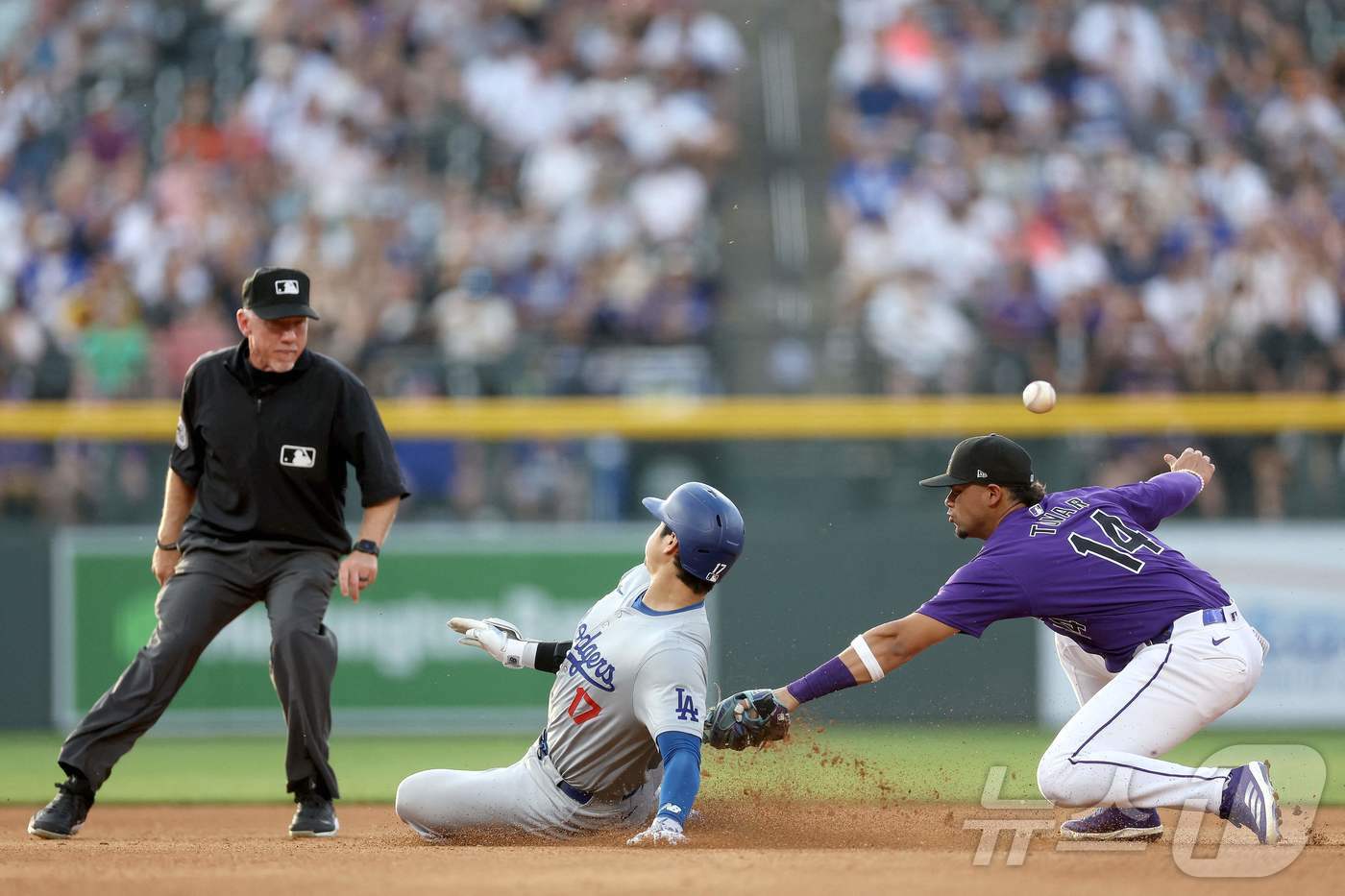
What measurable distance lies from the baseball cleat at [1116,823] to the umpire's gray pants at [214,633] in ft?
8.47

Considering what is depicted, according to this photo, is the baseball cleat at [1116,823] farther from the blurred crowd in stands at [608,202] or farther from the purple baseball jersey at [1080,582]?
the blurred crowd in stands at [608,202]

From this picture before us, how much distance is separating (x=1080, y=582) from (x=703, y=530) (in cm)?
126

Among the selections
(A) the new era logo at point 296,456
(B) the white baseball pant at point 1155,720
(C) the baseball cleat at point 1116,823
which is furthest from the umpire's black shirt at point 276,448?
(C) the baseball cleat at point 1116,823

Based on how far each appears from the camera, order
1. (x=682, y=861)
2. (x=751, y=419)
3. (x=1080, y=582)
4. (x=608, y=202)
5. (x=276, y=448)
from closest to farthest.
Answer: (x=682, y=861)
(x=1080, y=582)
(x=276, y=448)
(x=751, y=419)
(x=608, y=202)

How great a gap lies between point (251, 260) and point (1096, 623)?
27.0ft

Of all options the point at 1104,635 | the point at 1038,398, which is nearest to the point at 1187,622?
the point at 1104,635

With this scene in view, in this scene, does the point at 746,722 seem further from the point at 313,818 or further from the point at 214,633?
the point at 214,633

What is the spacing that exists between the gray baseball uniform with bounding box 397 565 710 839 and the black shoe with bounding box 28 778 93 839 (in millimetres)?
1135

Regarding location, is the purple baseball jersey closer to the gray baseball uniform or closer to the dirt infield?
the dirt infield

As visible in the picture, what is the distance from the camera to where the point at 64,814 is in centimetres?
584

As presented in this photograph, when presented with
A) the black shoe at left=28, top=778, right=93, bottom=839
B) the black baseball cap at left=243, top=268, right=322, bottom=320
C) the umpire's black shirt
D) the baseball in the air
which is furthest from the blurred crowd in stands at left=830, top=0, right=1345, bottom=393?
the black shoe at left=28, top=778, right=93, bottom=839

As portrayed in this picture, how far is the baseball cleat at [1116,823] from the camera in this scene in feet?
18.9

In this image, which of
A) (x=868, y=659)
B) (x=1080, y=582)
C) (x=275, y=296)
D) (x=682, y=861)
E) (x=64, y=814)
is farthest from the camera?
(x=275, y=296)

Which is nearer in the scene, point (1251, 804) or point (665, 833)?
point (665, 833)
